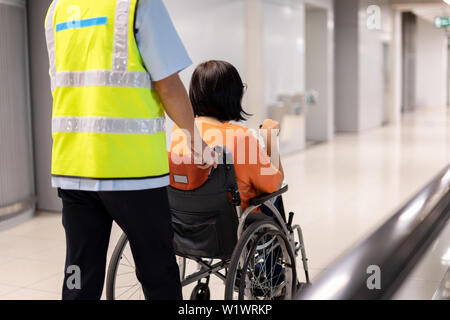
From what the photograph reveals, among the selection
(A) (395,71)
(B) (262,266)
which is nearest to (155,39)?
(B) (262,266)

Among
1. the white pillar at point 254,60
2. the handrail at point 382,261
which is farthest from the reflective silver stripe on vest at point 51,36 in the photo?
the white pillar at point 254,60

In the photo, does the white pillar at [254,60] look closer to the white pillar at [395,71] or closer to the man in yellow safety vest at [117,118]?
the man in yellow safety vest at [117,118]

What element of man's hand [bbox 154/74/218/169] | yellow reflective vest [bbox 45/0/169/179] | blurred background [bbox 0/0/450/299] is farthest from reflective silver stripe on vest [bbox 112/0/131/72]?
blurred background [bbox 0/0/450/299]

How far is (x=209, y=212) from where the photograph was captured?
2.11m

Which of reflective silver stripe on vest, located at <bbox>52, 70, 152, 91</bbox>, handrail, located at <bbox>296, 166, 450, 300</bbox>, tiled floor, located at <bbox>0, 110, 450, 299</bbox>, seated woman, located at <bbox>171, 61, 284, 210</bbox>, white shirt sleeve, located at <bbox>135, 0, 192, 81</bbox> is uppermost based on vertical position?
white shirt sleeve, located at <bbox>135, 0, 192, 81</bbox>

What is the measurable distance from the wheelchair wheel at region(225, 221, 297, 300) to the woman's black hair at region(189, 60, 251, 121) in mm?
445

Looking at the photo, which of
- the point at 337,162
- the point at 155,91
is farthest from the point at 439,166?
the point at 155,91

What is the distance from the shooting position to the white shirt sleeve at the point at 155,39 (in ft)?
5.15

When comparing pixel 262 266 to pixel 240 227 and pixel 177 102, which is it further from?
pixel 177 102

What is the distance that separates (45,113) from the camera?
456 centimetres

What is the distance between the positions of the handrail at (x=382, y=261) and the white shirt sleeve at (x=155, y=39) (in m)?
0.73

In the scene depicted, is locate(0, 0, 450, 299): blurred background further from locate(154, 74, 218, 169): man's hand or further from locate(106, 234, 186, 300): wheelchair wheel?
locate(154, 74, 218, 169): man's hand

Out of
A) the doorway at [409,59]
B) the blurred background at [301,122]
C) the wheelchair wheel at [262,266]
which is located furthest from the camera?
the doorway at [409,59]

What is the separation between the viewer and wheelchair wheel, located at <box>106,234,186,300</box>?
84.7 inches
